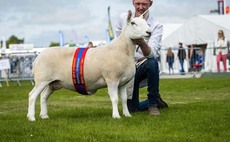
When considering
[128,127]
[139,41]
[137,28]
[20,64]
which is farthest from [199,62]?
[128,127]

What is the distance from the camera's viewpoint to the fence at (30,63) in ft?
83.0

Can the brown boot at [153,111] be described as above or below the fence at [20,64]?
above

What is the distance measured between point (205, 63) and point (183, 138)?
23.5 metres

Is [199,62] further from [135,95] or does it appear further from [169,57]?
[135,95]

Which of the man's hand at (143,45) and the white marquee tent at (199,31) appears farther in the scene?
the white marquee tent at (199,31)

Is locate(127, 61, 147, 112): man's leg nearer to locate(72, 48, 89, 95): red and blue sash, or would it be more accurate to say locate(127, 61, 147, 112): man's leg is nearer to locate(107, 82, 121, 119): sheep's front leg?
locate(107, 82, 121, 119): sheep's front leg

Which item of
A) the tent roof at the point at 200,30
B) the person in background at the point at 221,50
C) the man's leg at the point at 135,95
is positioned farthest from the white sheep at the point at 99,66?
the tent roof at the point at 200,30

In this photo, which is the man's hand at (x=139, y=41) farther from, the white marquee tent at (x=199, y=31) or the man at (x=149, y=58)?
the white marquee tent at (x=199, y=31)

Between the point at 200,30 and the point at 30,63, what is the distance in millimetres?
11921

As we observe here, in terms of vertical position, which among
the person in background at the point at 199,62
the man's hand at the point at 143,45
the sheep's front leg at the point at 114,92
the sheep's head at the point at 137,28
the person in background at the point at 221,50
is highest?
the sheep's head at the point at 137,28

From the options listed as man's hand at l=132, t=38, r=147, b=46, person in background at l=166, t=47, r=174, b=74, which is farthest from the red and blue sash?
person in background at l=166, t=47, r=174, b=74

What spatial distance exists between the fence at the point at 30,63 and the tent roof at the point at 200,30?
7.21 ft

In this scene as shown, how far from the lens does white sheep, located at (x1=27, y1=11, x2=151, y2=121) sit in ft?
26.4

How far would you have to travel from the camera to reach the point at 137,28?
800 centimetres
